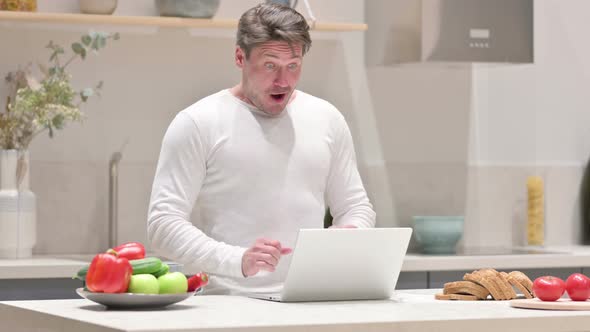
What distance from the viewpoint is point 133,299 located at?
89.7 inches

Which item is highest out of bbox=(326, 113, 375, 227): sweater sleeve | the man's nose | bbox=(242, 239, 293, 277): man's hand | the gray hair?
the gray hair

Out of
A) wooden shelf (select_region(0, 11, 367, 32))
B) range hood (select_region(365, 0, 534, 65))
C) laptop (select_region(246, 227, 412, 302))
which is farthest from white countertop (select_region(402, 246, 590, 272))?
laptop (select_region(246, 227, 412, 302))

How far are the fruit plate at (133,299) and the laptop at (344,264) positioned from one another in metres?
0.28

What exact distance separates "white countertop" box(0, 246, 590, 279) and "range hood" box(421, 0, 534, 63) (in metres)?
0.80

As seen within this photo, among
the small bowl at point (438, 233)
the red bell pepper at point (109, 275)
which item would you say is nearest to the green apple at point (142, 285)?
the red bell pepper at point (109, 275)

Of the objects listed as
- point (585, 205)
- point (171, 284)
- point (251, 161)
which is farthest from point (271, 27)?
point (585, 205)

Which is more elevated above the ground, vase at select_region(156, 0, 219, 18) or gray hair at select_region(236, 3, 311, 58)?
vase at select_region(156, 0, 219, 18)

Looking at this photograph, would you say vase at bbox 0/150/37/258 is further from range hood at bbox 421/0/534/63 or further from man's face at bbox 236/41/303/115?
range hood at bbox 421/0/534/63

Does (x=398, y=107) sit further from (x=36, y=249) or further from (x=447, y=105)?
(x=36, y=249)

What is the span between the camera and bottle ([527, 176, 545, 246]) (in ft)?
16.2

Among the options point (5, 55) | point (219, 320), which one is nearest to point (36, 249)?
point (5, 55)

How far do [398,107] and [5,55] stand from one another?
1632mm

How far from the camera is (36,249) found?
4.31m

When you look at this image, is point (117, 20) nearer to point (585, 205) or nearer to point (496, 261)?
point (496, 261)
